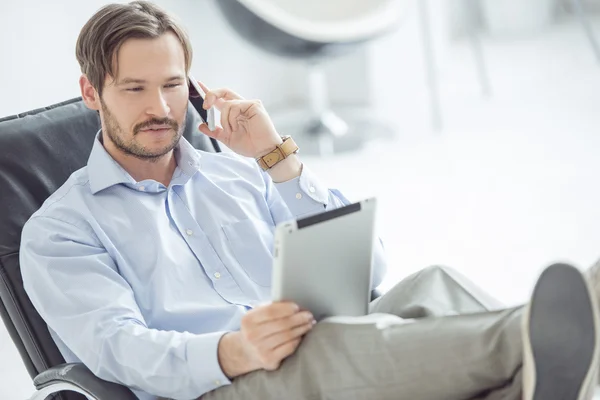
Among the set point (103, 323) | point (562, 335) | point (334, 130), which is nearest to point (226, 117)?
point (103, 323)

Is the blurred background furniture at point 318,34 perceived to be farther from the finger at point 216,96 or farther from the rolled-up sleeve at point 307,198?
the rolled-up sleeve at point 307,198

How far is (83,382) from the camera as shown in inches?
56.7

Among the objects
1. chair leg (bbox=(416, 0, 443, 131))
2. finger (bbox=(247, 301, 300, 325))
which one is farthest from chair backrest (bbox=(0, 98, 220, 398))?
chair leg (bbox=(416, 0, 443, 131))

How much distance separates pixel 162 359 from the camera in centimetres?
144

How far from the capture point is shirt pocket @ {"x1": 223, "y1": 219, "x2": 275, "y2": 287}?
1.75 meters

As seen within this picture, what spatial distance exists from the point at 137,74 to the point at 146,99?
0.05 m

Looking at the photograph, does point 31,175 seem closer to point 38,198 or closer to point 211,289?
point 38,198

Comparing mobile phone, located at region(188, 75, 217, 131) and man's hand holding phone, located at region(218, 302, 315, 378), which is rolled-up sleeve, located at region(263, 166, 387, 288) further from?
man's hand holding phone, located at region(218, 302, 315, 378)

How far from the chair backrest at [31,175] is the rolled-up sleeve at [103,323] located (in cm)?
8

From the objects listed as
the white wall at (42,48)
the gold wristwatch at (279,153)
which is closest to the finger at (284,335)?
the gold wristwatch at (279,153)

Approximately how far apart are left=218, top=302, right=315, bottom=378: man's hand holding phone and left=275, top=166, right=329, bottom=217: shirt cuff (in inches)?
15.6

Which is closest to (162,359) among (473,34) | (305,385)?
(305,385)

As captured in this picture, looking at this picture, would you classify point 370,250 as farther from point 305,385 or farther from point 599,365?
point 599,365

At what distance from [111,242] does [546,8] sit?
179 inches
